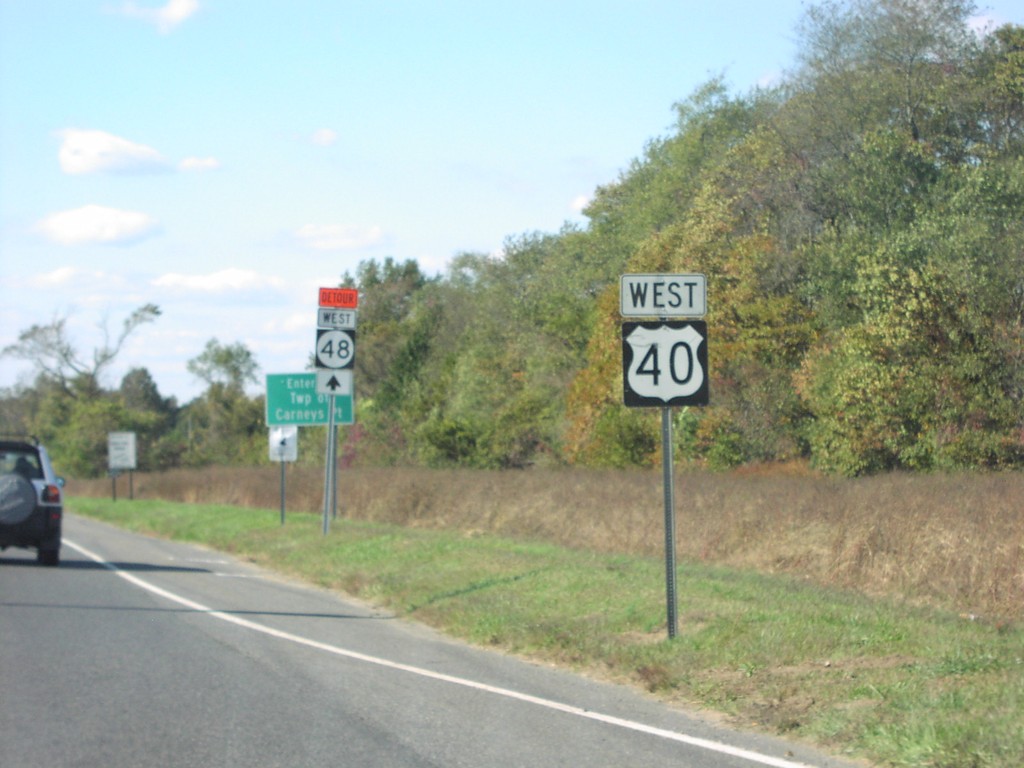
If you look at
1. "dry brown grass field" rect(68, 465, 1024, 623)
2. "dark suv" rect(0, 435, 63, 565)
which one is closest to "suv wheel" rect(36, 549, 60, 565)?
"dark suv" rect(0, 435, 63, 565)

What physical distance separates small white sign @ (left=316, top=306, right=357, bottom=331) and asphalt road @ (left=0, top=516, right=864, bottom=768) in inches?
331

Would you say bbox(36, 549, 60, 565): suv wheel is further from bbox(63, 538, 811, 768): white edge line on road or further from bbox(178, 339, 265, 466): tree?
bbox(178, 339, 265, 466): tree

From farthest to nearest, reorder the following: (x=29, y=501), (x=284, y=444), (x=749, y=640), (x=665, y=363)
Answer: (x=284, y=444) < (x=29, y=501) < (x=665, y=363) < (x=749, y=640)

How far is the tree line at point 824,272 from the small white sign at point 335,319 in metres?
11.3

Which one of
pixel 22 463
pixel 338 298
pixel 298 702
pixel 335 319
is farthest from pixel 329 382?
pixel 298 702

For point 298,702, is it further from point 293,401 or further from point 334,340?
point 293,401

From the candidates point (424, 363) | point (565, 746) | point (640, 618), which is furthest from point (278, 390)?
point (424, 363)

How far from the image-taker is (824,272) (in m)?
30.7

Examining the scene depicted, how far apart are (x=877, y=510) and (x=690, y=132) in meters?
25.5

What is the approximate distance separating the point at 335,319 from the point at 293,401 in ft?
18.5

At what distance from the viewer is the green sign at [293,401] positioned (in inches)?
1082

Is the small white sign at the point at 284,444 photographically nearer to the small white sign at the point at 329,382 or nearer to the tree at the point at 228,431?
the small white sign at the point at 329,382

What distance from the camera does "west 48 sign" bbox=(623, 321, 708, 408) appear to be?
11148 millimetres

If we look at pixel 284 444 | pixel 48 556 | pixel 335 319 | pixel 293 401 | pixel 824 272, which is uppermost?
pixel 824 272
